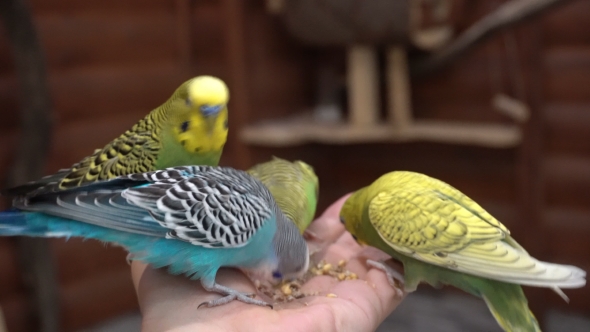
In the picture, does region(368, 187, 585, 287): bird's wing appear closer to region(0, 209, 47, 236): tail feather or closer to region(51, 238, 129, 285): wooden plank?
region(0, 209, 47, 236): tail feather

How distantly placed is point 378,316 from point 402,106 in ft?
3.61

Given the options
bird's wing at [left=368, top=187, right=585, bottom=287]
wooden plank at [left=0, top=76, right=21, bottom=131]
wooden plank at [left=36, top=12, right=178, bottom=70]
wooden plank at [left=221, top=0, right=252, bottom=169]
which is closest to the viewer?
bird's wing at [left=368, top=187, right=585, bottom=287]

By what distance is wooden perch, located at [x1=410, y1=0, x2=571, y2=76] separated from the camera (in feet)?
4.61

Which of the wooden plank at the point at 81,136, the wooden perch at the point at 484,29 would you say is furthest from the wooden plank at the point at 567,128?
the wooden plank at the point at 81,136

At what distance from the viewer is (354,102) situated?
1.89m

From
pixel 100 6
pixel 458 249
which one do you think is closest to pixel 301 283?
pixel 458 249

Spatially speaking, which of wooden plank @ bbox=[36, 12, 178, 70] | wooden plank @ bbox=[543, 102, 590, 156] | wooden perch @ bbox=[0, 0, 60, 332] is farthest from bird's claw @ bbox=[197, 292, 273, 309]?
wooden plank @ bbox=[543, 102, 590, 156]

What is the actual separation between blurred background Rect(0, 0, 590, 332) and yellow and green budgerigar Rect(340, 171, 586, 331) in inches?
33.4

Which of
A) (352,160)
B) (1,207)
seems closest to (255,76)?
(352,160)

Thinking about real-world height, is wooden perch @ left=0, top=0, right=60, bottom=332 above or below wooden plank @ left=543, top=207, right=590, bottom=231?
above

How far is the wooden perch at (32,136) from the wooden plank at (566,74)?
1.59 m

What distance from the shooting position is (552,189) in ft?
6.05

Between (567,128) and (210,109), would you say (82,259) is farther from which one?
(567,128)

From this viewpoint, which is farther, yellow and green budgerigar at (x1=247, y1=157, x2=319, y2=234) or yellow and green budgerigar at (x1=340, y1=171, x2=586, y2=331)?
yellow and green budgerigar at (x1=247, y1=157, x2=319, y2=234)
